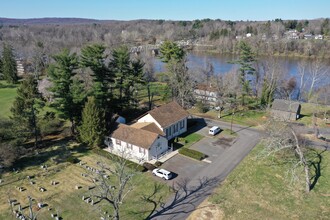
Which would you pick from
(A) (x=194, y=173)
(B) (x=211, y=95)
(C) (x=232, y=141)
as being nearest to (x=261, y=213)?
(A) (x=194, y=173)

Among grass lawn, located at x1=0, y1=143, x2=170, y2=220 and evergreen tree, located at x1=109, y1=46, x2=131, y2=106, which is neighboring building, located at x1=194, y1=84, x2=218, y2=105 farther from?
grass lawn, located at x1=0, y1=143, x2=170, y2=220

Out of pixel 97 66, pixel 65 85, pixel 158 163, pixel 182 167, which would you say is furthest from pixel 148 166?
pixel 97 66

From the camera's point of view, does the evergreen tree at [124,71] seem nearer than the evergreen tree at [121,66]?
No

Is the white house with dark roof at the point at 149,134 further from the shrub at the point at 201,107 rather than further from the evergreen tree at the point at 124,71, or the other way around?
the shrub at the point at 201,107

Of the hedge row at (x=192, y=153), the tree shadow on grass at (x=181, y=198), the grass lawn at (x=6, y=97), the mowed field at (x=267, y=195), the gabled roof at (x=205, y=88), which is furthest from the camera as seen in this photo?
the gabled roof at (x=205, y=88)

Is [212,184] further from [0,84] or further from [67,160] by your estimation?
[0,84]

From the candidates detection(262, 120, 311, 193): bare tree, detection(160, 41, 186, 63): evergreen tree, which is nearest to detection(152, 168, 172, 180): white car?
detection(262, 120, 311, 193): bare tree

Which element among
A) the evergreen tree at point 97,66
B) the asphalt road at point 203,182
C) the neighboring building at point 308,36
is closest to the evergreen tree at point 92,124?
the evergreen tree at point 97,66

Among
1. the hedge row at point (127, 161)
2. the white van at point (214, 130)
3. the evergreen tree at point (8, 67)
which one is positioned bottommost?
the hedge row at point (127, 161)
